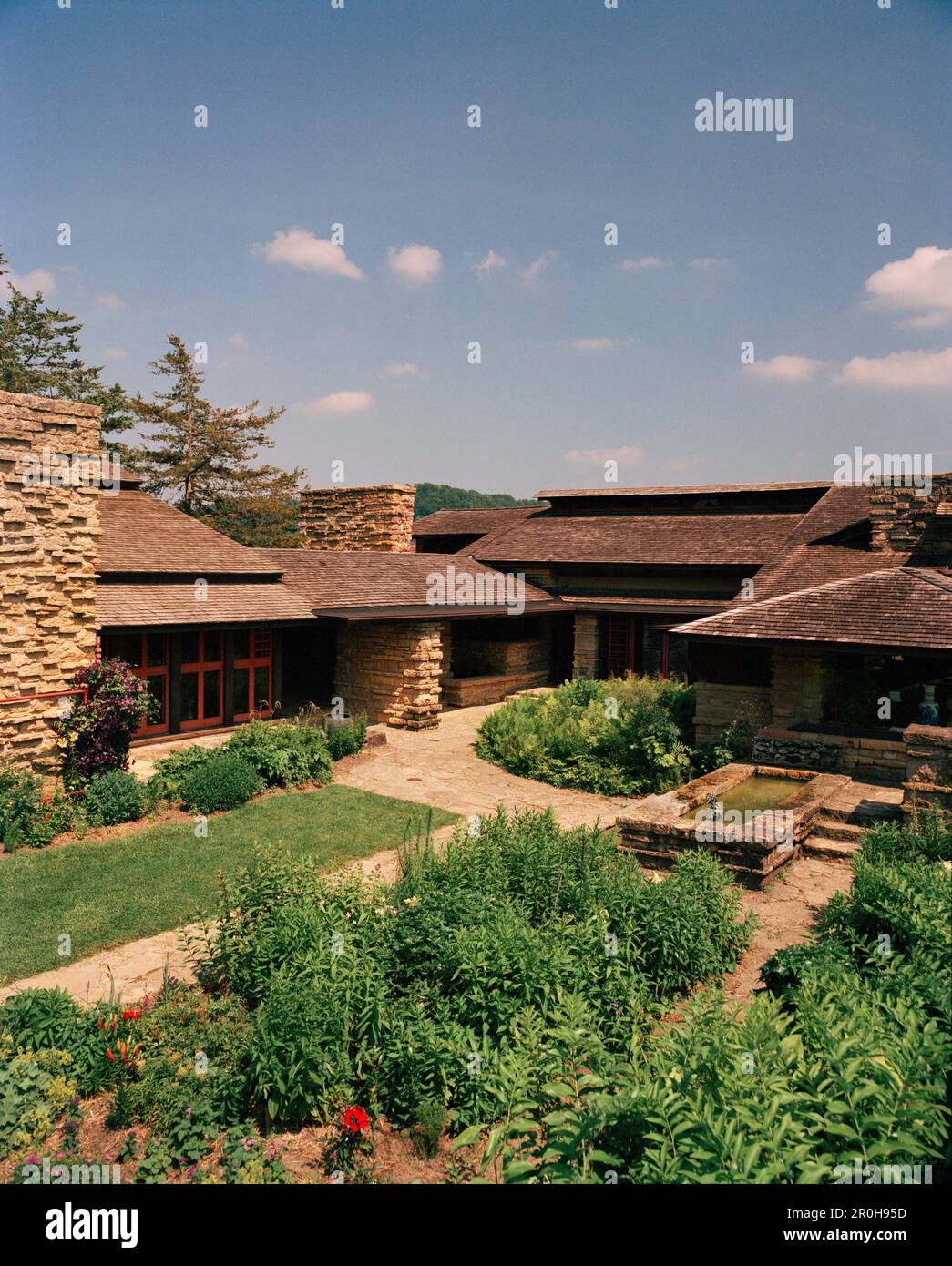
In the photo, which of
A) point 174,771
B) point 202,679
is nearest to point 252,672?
point 202,679

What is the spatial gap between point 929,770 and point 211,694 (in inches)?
499

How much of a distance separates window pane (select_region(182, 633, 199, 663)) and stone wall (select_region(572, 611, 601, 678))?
1066cm

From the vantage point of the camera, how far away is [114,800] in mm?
10953

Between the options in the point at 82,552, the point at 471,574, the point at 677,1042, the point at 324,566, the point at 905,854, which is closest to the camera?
the point at 677,1042

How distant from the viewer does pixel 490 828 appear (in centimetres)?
846

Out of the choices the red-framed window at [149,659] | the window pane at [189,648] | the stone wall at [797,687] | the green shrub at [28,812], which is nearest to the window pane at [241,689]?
the window pane at [189,648]

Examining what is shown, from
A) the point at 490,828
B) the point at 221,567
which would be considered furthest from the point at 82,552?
the point at 490,828

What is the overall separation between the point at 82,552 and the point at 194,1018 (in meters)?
8.48

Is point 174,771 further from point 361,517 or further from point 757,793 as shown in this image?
point 361,517

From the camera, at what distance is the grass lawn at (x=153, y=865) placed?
7637 millimetres

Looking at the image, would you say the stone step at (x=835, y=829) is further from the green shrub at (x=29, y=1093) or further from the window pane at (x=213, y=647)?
the window pane at (x=213, y=647)

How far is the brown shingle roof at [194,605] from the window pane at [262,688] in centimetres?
166
